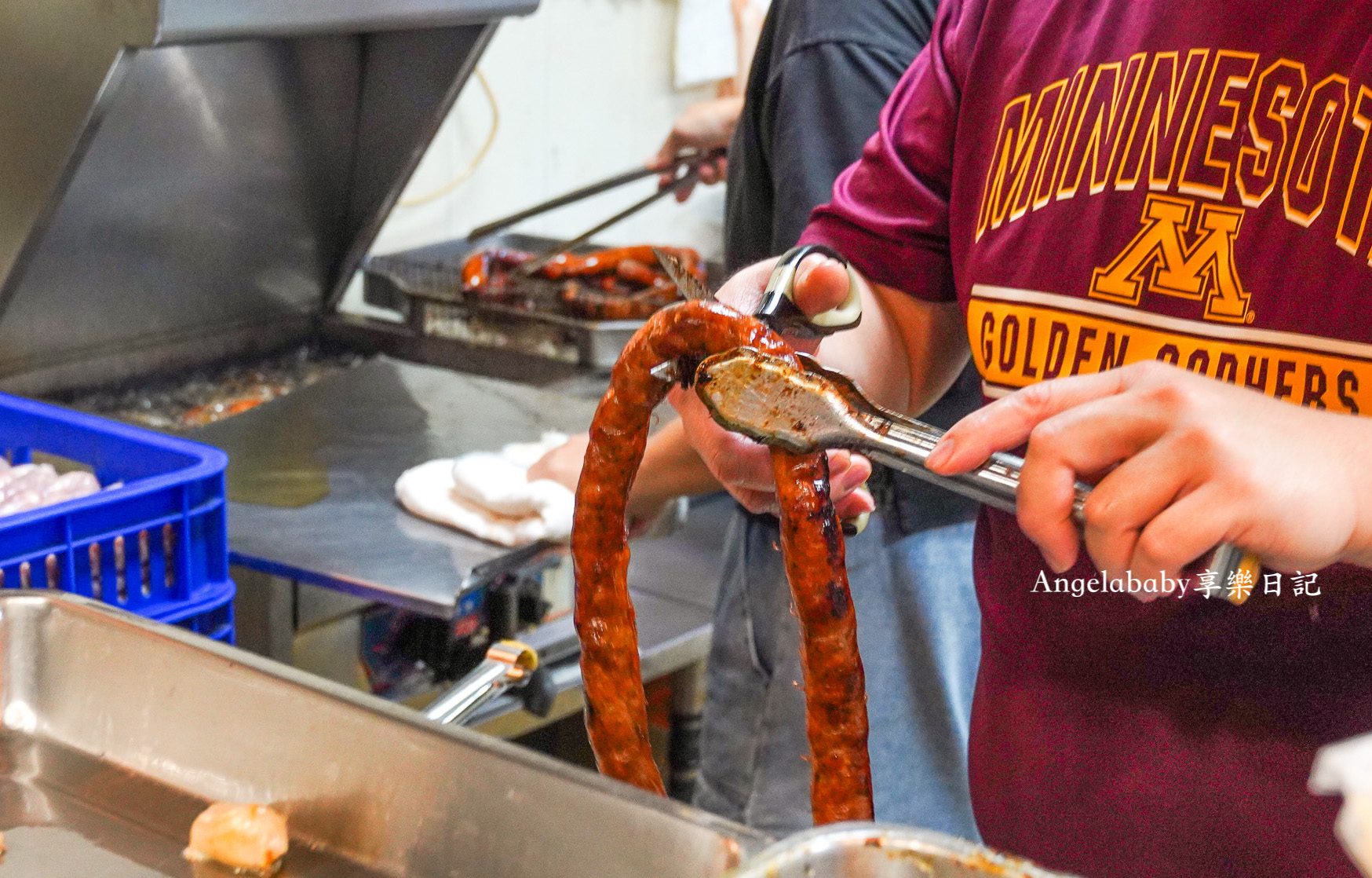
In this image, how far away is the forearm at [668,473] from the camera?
1385 millimetres

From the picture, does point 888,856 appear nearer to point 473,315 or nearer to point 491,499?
point 491,499

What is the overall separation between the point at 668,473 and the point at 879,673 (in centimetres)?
69

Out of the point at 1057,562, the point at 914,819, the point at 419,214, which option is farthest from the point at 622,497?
the point at 419,214

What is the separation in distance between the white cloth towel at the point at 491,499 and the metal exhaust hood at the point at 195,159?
658 millimetres

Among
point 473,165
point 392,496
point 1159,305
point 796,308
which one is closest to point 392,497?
point 392,496

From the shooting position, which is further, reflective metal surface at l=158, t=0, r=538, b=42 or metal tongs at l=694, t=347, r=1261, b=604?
reflective metal surface at l=158, t=0, r=538, b=42

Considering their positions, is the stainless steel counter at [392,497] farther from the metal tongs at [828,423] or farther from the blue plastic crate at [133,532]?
the metal tongs at [828,423]

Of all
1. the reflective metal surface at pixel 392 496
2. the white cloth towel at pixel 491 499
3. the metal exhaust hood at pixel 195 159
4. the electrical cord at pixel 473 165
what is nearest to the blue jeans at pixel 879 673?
the reflective metal surface at pixel 392 496

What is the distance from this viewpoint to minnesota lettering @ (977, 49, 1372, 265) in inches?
37.2

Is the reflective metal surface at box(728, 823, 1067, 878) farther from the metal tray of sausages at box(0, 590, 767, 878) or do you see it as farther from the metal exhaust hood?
the metal exhaust hood

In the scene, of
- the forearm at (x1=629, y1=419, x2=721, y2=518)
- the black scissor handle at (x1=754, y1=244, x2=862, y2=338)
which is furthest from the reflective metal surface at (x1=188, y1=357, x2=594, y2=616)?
the black scissor handle at (x1=754, y1=244, x2=862, y2=338)

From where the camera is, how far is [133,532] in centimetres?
134

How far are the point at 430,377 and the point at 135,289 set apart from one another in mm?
565

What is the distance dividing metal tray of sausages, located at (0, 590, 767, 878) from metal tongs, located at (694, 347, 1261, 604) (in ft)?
0.81
